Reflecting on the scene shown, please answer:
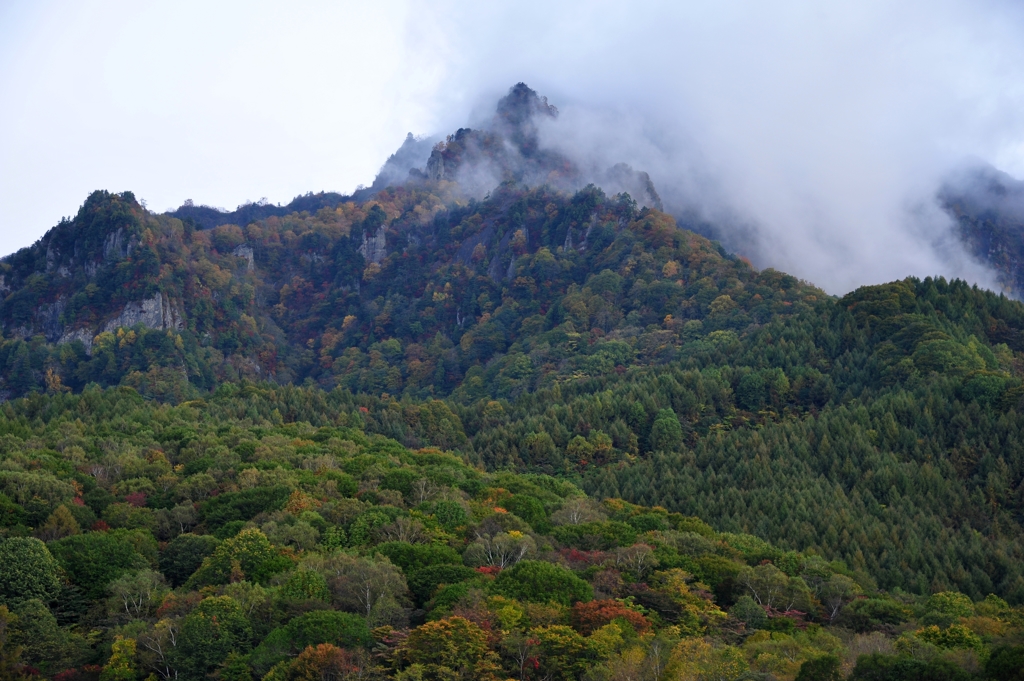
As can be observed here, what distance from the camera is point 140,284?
197625mm

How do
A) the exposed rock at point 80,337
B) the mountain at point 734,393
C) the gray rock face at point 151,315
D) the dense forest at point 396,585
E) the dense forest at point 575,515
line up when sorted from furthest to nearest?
the gray rock face at point 151,315, the exposed rock at point 80,337, the mountain at point 734,393, the dense forest at point 575,515, the dense forest at point 396,585

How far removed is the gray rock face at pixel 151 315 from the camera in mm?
192250

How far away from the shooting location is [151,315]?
194125 millimetres

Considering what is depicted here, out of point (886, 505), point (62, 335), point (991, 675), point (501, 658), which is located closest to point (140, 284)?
point (62, 335)

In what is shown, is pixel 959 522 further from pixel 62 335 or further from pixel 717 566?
pixel 62 335

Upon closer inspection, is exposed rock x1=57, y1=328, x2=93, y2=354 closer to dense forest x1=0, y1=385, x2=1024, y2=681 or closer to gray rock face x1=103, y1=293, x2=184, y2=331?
gray rock face x1=103, y1=293, x2=184, y2=331

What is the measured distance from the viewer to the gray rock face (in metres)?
192

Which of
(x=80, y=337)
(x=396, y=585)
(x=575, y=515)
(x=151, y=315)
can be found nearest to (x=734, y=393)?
(x=575, y=515)

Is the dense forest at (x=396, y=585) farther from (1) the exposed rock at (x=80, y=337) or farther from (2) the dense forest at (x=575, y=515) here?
(1) the exposed rock at (x=80, y=337)

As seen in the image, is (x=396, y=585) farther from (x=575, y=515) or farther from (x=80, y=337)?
(x=80, y=337)

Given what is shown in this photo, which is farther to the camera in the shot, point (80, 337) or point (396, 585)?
point (80, 337)

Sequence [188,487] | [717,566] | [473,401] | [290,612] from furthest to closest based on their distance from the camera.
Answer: [473,401] < [188,487] < [717,566] < [290,612]

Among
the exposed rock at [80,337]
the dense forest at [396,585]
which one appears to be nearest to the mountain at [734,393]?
the exposed rock at [80,337]

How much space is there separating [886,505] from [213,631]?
6491 centimetres
